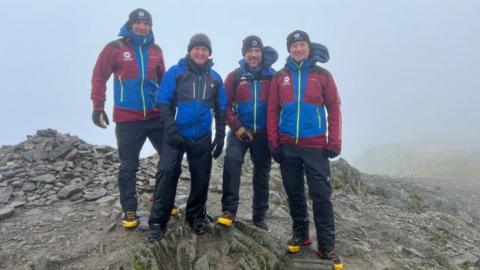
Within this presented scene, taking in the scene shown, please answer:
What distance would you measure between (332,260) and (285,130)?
3197 mm

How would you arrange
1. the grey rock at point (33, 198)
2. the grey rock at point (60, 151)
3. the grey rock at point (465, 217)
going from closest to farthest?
the grey rock at point (33, 198)
the grey rock at point (60, 151)
the grey rock at point (465, 217)

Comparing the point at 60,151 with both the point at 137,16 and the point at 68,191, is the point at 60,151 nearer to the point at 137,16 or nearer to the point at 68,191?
the point at 68,191

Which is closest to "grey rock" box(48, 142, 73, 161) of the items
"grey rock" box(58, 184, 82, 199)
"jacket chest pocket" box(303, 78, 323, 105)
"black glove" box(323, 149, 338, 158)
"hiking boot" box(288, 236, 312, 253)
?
"grey rock" box(58, 184, 82, 199)

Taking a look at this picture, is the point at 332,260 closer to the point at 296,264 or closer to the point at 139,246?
the point at 296,264

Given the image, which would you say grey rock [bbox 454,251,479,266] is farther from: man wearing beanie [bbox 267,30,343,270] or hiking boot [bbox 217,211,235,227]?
hiking boot [bbox 217,211,235,227]

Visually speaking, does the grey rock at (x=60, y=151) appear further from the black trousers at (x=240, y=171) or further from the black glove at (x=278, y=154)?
the black glove at (x=278, y=154)

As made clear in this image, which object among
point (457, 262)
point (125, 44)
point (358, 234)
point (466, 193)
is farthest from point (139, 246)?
point (466, 193)

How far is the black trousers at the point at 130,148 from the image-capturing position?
356 inches

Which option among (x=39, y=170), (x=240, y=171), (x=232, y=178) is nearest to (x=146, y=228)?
(x=232, y=178)

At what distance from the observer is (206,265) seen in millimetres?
8070

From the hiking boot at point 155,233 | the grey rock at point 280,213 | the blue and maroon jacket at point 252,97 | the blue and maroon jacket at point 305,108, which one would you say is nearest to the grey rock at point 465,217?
the grey rock at point 280,213

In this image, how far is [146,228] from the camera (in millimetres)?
9367

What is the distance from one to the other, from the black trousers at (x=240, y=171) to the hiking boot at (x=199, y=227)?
24.6 inches

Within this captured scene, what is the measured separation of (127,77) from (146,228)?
12.5 feet
